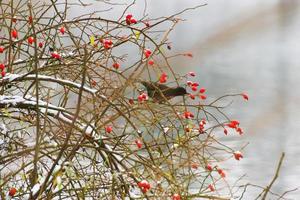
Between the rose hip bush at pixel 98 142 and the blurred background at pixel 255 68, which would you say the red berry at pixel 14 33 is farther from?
the blurred background at pixel 255 68

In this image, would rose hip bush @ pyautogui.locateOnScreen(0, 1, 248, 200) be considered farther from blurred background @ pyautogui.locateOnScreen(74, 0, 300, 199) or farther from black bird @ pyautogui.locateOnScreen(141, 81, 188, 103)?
blurred background @ pyautogui.locateOnScreen(74, 0, 300, 199)

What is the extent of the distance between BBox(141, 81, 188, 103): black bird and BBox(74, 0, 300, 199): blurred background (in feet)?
14.8

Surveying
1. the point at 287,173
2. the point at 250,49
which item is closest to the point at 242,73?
the point at 250,49

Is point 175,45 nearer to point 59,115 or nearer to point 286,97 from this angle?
point 286,97

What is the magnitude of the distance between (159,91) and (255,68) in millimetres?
16616

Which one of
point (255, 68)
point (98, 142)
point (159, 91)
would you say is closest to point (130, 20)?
point (159, 91)

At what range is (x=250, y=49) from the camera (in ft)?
73.8

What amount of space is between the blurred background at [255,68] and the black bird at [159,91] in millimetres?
4509

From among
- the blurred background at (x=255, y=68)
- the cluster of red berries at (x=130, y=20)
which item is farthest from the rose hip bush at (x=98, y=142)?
the blurred background at (x=255, y=68)

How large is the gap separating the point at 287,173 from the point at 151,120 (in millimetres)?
6633

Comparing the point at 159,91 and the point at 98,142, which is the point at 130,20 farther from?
the point at 98,142

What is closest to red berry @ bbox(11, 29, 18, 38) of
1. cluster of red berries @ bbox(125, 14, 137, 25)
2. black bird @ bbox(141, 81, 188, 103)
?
cluster of red berries @ bbox(125, 14, 137, 25)

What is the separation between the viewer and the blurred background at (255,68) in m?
10.1

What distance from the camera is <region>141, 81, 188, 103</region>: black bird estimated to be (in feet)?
9.54
